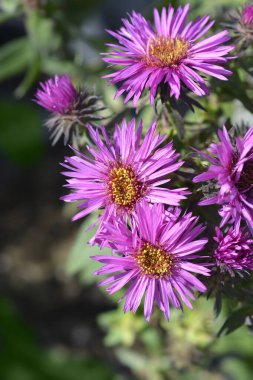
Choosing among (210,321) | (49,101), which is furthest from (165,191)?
(210,321)

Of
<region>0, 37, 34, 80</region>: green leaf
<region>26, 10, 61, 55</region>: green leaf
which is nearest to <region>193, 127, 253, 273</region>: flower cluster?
<region>26, 10, 61, 55</region>: green leaf

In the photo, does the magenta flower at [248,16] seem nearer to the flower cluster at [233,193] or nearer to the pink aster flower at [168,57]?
the pink aster flower at [168,57]

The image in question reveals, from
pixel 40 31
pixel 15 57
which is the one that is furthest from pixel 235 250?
pixel 15 57

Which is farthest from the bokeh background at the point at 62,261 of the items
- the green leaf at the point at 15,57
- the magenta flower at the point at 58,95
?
the magenta flower at the point at 58,95

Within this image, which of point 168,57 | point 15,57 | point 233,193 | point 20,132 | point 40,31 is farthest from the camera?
point 20,132

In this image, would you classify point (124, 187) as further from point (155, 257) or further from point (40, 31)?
point (40, 31)

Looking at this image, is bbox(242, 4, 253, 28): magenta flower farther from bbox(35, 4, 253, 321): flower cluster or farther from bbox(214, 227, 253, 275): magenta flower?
bbox(214, 227, 253, 275): magenta flower
